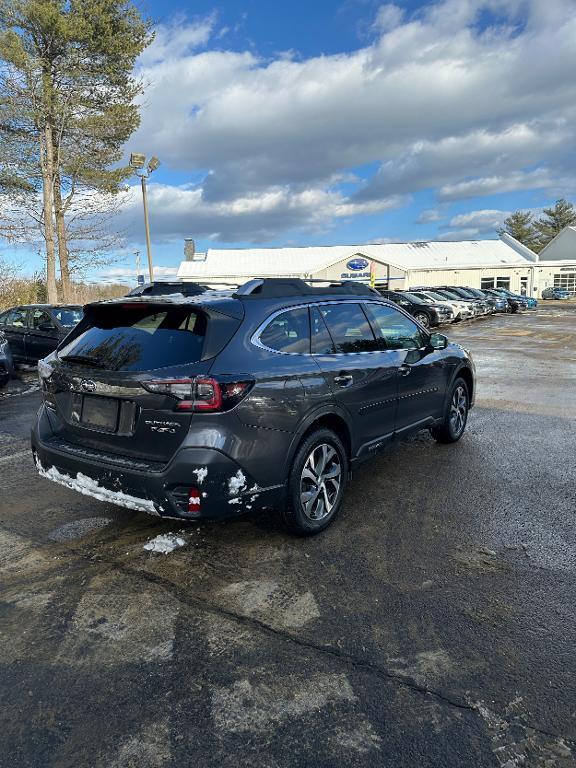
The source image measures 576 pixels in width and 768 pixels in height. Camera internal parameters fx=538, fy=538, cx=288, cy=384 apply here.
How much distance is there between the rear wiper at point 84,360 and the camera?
348cm

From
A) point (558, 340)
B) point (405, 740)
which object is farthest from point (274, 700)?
point (558, 340)

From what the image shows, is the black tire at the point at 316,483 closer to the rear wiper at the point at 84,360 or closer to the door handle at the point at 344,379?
the door handle at the point at 344,379

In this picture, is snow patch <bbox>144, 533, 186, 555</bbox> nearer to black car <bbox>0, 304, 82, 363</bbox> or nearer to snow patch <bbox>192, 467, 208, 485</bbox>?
snow patch <bbox>192, 467, 208, 485</bbox>

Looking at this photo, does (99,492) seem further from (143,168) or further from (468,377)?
(143,168)

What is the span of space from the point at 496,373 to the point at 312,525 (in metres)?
8.76

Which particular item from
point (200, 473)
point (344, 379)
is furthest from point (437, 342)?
point (200, 473)

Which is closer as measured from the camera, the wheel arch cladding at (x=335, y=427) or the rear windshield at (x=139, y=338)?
the rear windshield at (x=139, y=338)

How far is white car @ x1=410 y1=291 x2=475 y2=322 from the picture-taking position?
26766 mm

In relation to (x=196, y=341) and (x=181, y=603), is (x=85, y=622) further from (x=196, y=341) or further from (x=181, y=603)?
(x=196, y=341)

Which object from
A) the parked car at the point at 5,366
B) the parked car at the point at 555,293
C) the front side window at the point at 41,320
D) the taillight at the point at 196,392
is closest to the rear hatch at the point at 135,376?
the taillight at the point at 196,392

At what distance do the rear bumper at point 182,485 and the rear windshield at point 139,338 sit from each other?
1.94ft

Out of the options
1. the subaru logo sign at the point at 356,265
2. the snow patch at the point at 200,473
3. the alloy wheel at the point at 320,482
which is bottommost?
the alloy wheel at the point at 320,482

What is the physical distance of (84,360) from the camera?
3.59 metres

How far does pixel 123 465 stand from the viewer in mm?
3244
